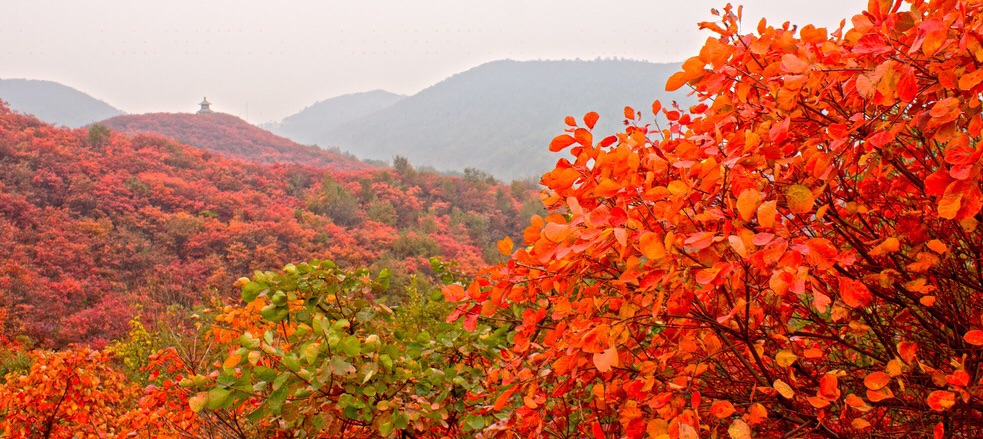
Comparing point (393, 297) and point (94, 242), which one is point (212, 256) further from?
point (393, 297)

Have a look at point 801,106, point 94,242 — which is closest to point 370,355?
point 801,106

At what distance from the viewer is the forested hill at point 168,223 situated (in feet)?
27.0

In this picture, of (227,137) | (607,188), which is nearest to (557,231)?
(607,188)

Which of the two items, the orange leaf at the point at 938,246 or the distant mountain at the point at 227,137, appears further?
the distant mountain at the point at 227,137

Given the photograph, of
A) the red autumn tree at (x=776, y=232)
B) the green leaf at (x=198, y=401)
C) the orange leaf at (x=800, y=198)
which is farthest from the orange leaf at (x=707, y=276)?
the green leaf at (x=198, y=401)

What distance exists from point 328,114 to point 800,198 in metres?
85.9

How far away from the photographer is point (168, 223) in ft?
35.6

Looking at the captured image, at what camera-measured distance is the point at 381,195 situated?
15.0 metres

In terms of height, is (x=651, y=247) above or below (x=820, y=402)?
above

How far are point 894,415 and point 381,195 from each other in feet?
46.2

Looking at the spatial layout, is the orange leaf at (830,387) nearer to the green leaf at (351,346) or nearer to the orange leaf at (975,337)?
the orange leaf at (975,337)

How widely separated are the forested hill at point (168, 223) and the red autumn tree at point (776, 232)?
652 cm

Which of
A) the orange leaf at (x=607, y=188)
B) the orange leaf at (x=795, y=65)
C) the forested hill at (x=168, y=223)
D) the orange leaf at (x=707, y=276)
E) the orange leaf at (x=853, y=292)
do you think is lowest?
the forested hill at (x=168, y=223)

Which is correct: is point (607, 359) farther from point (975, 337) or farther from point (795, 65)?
point (975, 337)
